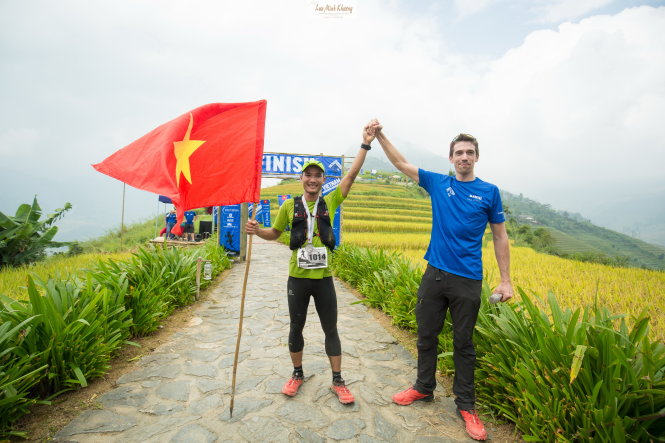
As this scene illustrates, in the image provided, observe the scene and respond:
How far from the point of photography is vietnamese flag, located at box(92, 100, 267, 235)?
2410 millimetres

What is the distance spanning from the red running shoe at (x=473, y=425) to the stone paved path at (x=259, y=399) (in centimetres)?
7

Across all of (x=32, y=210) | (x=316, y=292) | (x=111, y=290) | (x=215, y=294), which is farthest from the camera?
(x=32, y=210)

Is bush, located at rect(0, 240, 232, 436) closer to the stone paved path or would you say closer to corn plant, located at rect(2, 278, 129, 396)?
corn plant, located at rect(2, 278, 129, 396)

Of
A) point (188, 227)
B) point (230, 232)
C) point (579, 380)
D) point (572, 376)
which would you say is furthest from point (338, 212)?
point (572, 376)

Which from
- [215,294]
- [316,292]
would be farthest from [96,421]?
[215,294]

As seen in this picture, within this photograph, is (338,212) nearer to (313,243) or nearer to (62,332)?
(313,243)

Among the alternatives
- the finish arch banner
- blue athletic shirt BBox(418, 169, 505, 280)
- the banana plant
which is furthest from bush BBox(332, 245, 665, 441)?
the banana plant

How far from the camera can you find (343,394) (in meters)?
2.80

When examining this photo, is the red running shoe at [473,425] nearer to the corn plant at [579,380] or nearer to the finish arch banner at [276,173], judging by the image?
the corn plant at [579,380]

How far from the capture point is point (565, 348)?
2.14 meters

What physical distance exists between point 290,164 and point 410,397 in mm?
9080

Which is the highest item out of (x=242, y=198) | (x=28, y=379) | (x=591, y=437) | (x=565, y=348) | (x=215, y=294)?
(x=242, y=198)

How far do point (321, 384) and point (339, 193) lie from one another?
1.90 m

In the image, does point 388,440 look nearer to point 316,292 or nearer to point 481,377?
point 481,377
